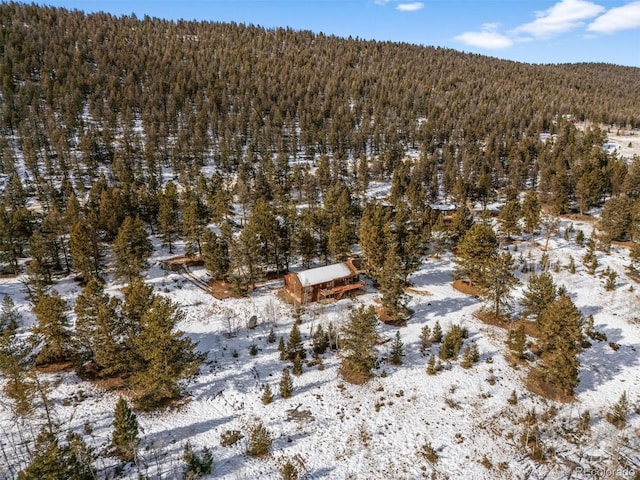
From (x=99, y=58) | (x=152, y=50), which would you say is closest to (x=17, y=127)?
(x=99, y=58)

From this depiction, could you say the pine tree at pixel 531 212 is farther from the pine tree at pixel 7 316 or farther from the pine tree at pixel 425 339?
the pine tree at pixel 7 316

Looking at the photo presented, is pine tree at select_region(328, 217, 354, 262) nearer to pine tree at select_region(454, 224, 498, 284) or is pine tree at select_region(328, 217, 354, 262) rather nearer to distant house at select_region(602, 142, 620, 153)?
pine tree at select_region(454, 224, 498, 284)

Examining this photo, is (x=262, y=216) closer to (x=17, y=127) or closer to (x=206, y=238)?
(x=206, y=238)

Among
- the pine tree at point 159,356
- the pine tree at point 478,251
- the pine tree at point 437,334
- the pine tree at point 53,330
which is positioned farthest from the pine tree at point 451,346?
the pine tree at point 53,330

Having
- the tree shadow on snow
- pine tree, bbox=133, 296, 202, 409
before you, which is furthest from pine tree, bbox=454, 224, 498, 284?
pine tree, bbox=133, 296, 202, 409

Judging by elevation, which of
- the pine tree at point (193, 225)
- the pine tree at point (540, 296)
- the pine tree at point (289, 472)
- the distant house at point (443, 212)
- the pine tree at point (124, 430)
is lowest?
the pine tree at point (289, 472)

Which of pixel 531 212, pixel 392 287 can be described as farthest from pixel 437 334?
pixel 531 212

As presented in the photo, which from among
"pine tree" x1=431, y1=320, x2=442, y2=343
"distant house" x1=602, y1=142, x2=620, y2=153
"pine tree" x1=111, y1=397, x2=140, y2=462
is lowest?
"pine tree" x1=431, y1=320, x2=442, y2=343
